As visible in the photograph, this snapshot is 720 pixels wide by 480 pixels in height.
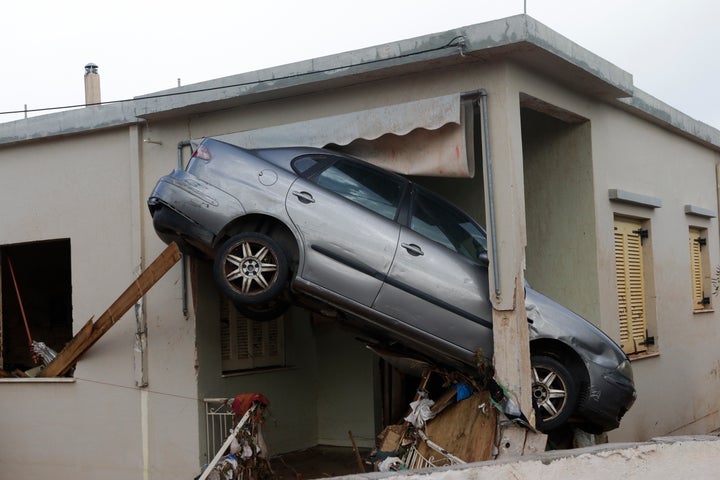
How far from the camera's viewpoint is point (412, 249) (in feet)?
25.2

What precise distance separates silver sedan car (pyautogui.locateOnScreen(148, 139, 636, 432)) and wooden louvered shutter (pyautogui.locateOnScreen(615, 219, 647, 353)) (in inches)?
94.5

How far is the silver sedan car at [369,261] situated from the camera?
7.61 metres

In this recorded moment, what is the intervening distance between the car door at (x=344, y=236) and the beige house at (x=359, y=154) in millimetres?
660

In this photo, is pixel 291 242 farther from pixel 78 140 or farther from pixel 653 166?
pixel 653 166

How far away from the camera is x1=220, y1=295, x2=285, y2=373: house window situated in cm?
995

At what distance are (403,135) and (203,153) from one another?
184 cm

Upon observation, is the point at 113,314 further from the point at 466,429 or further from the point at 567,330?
the point at 567,330

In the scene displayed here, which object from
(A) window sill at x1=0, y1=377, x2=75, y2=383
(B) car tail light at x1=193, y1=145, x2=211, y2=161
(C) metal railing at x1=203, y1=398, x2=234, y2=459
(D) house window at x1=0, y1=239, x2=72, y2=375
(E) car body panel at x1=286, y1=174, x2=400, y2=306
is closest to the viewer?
(E) car body panel at x1=286, y1=174, x2=400, y2=306

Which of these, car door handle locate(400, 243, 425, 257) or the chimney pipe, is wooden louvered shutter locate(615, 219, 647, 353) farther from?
the chimney pipe

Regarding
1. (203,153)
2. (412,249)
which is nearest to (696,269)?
(412,249)

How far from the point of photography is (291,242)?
7836 mm

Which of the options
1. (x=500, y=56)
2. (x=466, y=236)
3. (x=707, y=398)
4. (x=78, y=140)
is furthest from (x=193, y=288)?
(x=707, y=398)

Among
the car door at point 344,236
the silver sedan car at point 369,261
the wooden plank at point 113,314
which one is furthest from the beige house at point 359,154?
Result: the car door at point 344,236

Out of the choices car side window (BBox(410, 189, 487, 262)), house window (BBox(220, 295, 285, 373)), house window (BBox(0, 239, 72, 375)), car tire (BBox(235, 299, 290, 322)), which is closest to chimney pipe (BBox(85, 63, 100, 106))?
house window (BBox(0, 239, 72, 375))
